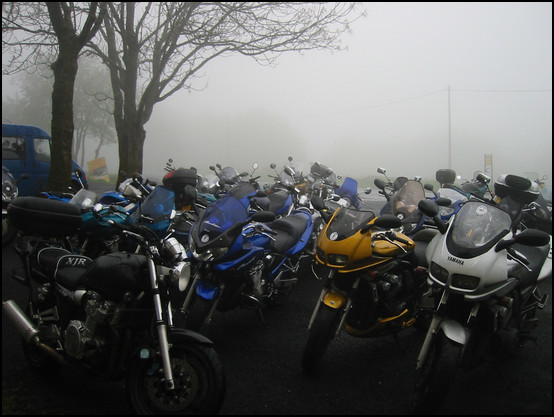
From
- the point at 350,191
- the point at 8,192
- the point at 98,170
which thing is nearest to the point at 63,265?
the point at 8,192

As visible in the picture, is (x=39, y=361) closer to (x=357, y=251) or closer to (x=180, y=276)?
(x=180, y=276)

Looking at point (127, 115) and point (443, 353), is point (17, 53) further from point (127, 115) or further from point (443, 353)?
point (443, 353)

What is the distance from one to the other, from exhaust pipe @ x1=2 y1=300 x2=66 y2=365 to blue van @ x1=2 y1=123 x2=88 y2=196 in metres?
6.32

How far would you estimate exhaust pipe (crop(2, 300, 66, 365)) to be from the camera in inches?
94.7

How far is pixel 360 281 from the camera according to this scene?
2906 millimetres

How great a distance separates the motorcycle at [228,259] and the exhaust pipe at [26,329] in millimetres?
877

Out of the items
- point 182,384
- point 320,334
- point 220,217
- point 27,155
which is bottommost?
point 320,334

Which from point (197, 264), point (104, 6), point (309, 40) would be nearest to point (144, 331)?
point (197, 264)

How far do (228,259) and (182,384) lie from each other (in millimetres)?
1086

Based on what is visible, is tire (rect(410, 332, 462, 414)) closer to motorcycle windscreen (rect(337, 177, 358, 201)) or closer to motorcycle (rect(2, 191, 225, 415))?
motorcycle (rect(2, 191, 225, 415))

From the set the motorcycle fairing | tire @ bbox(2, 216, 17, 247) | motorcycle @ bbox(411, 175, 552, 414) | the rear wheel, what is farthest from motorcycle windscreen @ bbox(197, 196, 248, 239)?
tire @ bbox(2, 216, 17, 247)

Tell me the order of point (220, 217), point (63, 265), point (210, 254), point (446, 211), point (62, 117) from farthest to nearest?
point (62, 117), point (446, 211), point (220, 217), point (210, 254), point (63, 265)

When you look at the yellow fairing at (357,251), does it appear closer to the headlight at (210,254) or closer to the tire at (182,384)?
the headlight at (210,254)

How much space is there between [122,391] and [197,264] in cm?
95
